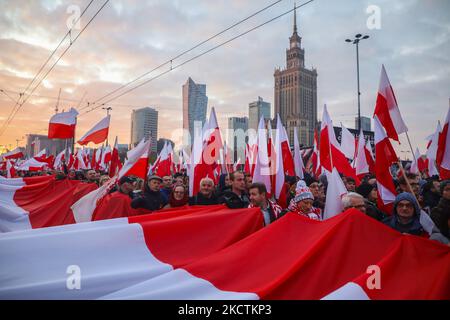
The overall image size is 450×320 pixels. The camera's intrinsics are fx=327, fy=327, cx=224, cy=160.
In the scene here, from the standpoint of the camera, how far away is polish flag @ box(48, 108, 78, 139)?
34.5 feet

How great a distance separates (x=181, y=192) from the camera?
19.0 feet

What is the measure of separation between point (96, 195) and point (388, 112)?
488 cm

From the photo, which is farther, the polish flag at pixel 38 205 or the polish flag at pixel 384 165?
the polish flag at pixel 38 205

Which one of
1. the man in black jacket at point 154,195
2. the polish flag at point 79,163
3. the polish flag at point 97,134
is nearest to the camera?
the man in black jacket at point 154,195

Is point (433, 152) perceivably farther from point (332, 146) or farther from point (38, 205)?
point (38, 205)

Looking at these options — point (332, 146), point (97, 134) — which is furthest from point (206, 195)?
point (97, 134)

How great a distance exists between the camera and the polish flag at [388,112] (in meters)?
Result: 4.90

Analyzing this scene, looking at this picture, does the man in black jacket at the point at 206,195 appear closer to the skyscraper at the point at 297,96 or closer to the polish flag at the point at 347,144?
the polish flag at the point at 347,144

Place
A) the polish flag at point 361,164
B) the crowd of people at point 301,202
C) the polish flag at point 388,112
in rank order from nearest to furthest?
the crowd of people at point 301,202
the polish flag at point 388,112
the polish flag at point 361,164

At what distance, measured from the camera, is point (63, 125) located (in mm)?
10617

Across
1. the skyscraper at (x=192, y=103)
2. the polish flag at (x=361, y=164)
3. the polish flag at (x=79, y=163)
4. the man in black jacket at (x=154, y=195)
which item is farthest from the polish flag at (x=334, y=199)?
the skyscraper at (x=192, y=103)

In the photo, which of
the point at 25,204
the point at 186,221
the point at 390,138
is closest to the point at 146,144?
the point at 186,221

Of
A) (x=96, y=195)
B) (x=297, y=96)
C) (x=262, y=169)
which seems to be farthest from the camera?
(x=297, y=96)

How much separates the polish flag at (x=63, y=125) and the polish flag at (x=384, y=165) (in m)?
9.14
